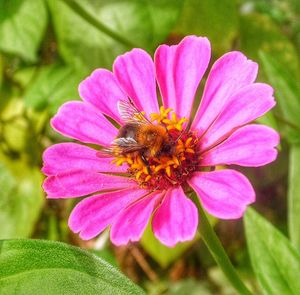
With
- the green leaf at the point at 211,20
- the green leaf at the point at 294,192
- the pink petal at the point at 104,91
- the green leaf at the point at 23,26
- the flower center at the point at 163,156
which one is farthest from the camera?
the green leaf at the point at 211,20

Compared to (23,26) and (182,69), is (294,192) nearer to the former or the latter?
(182,69)

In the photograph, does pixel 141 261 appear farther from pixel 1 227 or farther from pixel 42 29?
pixel 42 29

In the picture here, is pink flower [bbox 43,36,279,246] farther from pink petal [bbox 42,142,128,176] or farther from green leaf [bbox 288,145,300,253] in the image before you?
→ green leaf [bbox 288,145,300,253]

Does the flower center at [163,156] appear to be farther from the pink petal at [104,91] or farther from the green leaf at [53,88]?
the green leaf at [53,88]

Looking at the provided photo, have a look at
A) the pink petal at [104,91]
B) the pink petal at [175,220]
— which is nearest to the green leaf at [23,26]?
the pink petal at [104,91]

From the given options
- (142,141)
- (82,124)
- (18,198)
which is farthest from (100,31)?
(142,141)
